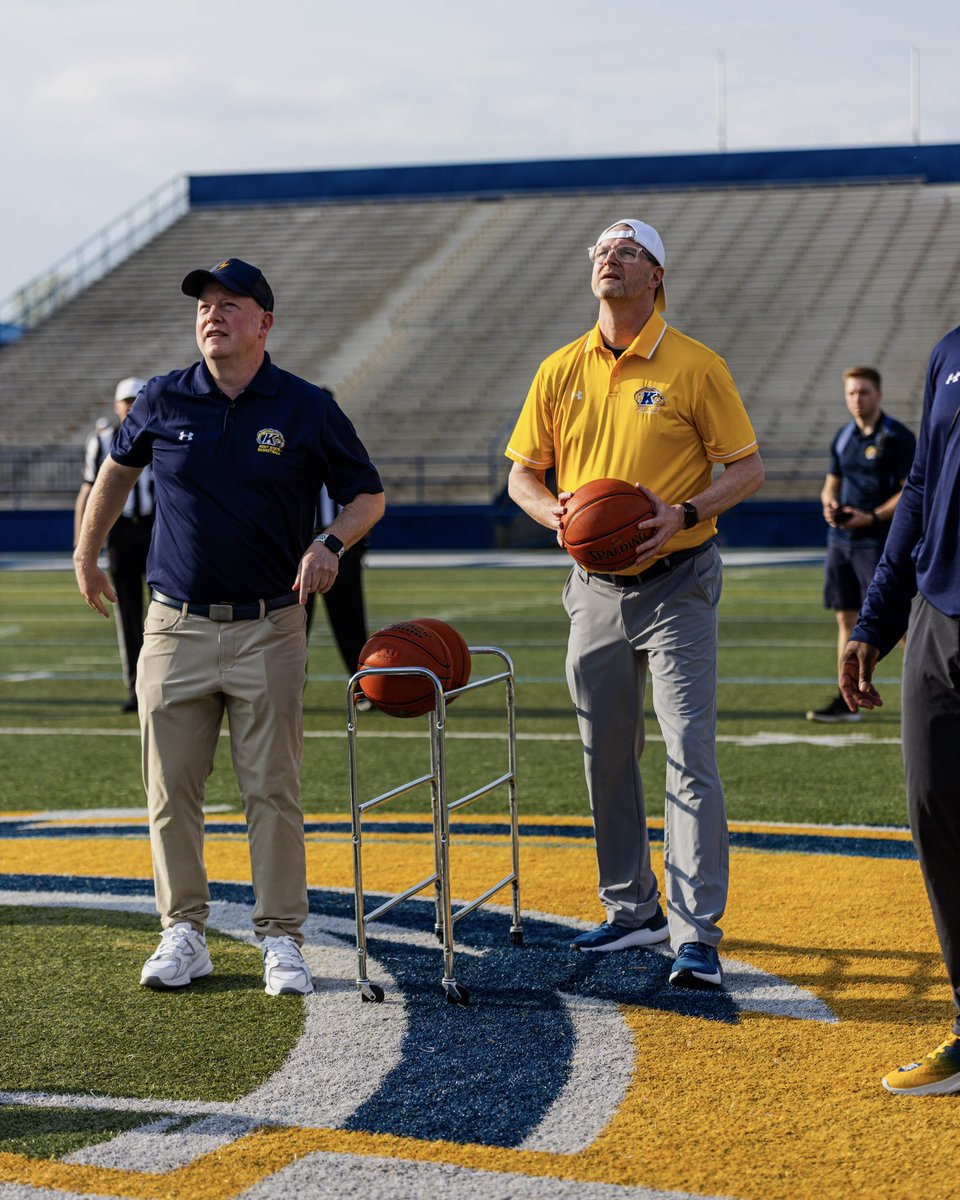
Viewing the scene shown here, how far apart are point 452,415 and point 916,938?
3098 centimetres

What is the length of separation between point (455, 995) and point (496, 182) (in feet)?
145

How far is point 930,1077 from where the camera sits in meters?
3.82

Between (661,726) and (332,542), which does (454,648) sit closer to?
(332,542)

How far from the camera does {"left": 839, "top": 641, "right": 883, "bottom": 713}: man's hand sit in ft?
13.0

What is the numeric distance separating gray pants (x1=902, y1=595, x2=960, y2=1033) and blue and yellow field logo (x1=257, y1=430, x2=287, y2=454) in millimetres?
1977

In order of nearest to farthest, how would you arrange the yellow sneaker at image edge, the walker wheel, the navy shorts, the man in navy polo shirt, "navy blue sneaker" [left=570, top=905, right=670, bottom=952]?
the yellow sneaker at image edge, the walker wheel, "navy blue sneaker" [left=570, top=905, right=670, bottom=952], the man in navy polo shirt, the navy shorts

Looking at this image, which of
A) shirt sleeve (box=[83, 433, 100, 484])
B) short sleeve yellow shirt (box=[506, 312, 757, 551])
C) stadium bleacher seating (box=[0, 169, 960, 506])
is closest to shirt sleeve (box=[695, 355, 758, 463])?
short sleeve yellow shirt (box=[506, 312, 757, 551])

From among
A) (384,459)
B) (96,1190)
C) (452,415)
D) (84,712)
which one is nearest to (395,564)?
(384,459)

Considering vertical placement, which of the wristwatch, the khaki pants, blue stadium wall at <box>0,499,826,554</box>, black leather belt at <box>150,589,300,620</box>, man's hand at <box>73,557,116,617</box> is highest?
the wristwatch

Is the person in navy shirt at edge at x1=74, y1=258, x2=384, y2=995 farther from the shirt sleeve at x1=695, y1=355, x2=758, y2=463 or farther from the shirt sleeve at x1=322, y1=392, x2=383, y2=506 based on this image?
the shirt sleeve at x1=695, y1=355, x2=758, y2=463

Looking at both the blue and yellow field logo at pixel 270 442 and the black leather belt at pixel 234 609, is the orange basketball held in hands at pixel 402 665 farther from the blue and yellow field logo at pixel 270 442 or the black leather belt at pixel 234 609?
the blue and yellow field logo at pixel 270 442

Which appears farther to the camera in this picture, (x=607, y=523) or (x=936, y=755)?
(x=607, y=523)

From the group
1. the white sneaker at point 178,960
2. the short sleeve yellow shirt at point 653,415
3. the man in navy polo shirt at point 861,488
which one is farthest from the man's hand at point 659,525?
the man in navy polo shirt at point 861,488

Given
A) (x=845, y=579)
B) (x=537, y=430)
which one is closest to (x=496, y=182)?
(x=845, y=579)
